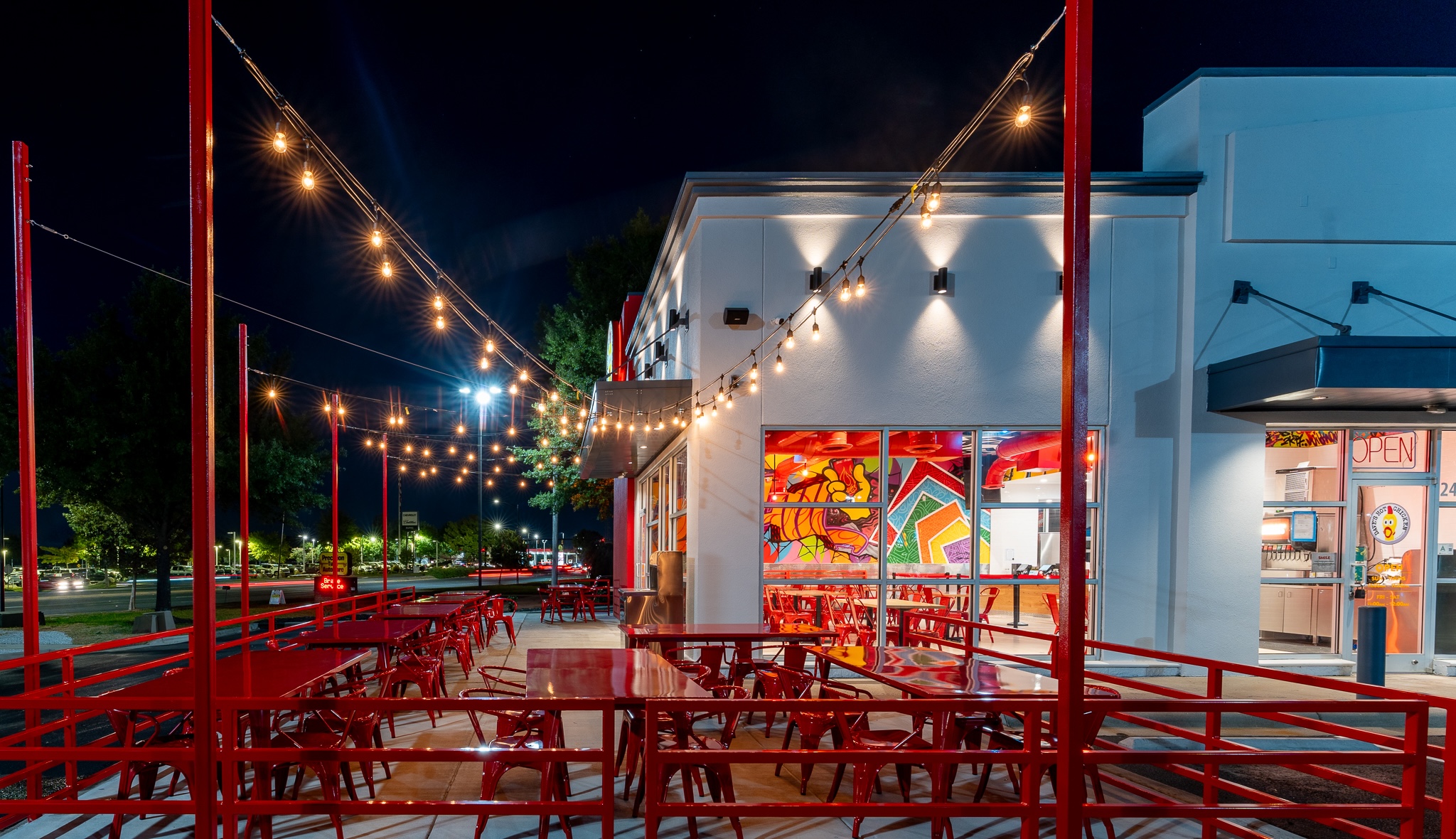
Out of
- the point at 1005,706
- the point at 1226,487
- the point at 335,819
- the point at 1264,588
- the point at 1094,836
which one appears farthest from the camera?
the point at 1264,588

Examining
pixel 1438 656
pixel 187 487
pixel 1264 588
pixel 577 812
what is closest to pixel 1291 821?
pixel 577 812

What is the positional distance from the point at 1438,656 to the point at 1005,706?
37.6 feet

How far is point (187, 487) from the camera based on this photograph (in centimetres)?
2192

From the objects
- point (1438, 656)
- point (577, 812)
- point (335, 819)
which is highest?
point (577, 812)

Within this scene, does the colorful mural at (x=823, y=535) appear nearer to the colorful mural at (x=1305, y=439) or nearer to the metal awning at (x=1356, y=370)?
the metal awning at (x=1356, y=370)

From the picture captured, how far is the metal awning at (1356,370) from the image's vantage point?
9.19m

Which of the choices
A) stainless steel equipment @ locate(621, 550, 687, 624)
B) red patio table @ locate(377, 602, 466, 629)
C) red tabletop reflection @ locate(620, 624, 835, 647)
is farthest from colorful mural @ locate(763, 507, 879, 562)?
red patio table @ locate(377, 602, 466, 629)

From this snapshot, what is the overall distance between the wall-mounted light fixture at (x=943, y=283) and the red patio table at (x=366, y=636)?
7.92m

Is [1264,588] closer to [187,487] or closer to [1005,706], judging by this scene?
[1005,706]

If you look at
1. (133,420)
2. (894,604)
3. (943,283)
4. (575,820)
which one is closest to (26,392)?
(575,820)

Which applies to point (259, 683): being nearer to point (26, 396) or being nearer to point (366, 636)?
point (26, 396)

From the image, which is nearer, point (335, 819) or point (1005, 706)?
point (1005, 706)

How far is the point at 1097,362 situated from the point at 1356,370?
2963mm

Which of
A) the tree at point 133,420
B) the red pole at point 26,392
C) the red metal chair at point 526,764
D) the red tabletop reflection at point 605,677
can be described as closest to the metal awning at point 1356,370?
the red tabletop reflection at point 605,677
